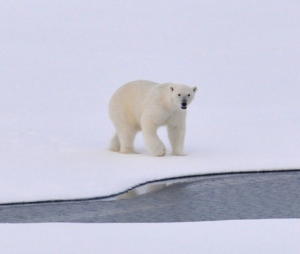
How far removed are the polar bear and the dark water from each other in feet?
2.67

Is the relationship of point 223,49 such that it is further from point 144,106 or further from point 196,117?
point 144,106

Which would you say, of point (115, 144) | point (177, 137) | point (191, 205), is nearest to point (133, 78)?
point (115, 144)

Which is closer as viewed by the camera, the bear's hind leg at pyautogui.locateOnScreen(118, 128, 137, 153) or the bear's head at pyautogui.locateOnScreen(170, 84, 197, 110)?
the bear's head at pyautogui.locateOnScreen(170, 84, 197, 110)

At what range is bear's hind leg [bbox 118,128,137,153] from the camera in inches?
319

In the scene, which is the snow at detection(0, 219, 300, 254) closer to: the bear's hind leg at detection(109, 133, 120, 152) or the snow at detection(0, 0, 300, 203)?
the snow at detection(0, 0, 300, 203)

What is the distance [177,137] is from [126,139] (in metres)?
0.53

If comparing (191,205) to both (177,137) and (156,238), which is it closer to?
(177,137)

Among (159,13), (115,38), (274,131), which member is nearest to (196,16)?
(159,13)

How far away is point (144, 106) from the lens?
311 inches

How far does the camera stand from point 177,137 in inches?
311

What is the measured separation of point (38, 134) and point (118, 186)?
103 inches

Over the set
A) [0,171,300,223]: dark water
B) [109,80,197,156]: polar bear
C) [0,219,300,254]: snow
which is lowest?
[0,219,300,254]: snow

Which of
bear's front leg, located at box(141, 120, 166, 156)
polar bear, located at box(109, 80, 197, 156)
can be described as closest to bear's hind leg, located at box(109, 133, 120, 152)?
polar bear, located at box(109, 80, 197, 156)

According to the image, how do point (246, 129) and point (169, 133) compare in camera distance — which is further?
point (246, 129)
